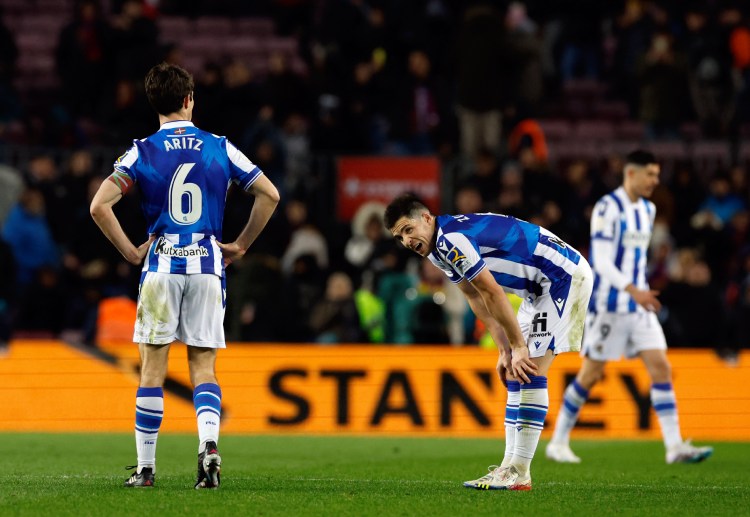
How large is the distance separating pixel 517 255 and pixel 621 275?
2.93 m

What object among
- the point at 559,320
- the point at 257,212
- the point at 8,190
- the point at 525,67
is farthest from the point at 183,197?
the point at 525,67

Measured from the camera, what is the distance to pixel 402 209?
26.5 feet

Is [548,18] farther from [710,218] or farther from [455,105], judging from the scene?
[710,218]

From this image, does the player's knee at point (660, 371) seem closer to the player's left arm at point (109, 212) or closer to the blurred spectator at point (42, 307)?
the player's left arm at point (109, 212)

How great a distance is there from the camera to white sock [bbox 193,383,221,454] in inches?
308

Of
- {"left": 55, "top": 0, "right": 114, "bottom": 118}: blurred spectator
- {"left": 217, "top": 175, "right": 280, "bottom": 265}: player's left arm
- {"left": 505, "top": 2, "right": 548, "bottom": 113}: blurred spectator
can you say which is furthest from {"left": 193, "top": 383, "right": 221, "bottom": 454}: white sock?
{"left": 505, "top": 2, "right": 548, "bottom": 113}: blurred spectator

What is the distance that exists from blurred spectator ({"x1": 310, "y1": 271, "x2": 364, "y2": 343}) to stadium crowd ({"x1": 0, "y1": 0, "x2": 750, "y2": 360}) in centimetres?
3

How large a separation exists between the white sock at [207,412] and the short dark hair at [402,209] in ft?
4.61

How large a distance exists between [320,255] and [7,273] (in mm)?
3683

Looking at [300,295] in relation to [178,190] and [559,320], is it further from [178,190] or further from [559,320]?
[178,190]

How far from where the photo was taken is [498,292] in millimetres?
7938

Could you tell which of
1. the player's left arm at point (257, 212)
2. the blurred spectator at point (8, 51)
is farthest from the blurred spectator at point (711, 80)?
the player's left arm at point (257, 212)

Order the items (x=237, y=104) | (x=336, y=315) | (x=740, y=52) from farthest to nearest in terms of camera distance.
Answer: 1. (x=740, y=52)
2. (x=237, y=104)
3. (x=336, y=315)

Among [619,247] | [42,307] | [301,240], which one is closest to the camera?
[619,247]
